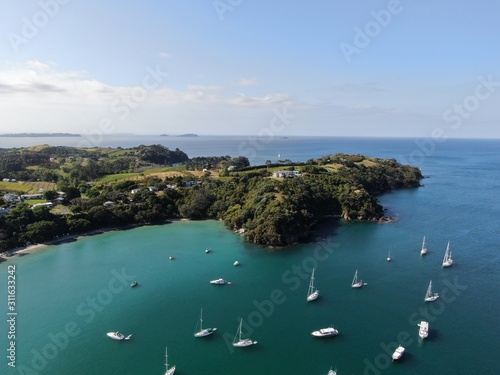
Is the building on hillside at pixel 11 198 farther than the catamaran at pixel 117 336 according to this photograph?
Yes

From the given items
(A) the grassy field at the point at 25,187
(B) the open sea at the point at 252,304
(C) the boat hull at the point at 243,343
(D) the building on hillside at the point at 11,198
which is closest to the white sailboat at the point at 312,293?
(B) the open sea at the point at 252,304

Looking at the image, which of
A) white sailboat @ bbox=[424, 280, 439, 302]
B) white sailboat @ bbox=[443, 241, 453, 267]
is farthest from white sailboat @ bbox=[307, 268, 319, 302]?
white sailboat @ bbox=[443, 241, 453, 267]

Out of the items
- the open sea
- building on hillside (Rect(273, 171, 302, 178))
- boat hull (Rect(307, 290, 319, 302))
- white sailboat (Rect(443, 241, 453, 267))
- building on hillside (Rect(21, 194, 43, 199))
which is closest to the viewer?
the open sea

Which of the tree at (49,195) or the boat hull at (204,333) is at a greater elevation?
the tree at (49,195)

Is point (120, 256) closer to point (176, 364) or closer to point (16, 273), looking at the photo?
point (16, 273)

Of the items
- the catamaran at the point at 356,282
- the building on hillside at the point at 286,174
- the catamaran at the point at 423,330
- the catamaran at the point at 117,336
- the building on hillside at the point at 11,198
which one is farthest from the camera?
the building on hillside at the point at 286,174

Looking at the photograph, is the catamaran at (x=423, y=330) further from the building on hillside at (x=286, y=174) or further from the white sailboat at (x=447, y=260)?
the building on hillside at (x=286, y=174)

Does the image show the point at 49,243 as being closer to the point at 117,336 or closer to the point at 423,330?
the point at 117,336

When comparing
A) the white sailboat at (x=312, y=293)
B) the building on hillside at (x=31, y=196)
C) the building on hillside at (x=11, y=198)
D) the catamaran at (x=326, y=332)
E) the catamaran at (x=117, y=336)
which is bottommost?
the catamaran at (x=117, y=336)

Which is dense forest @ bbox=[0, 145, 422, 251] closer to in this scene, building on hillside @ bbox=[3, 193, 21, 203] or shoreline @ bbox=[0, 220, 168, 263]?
shoreline @ bbox=[0, 220, 168, 263]
